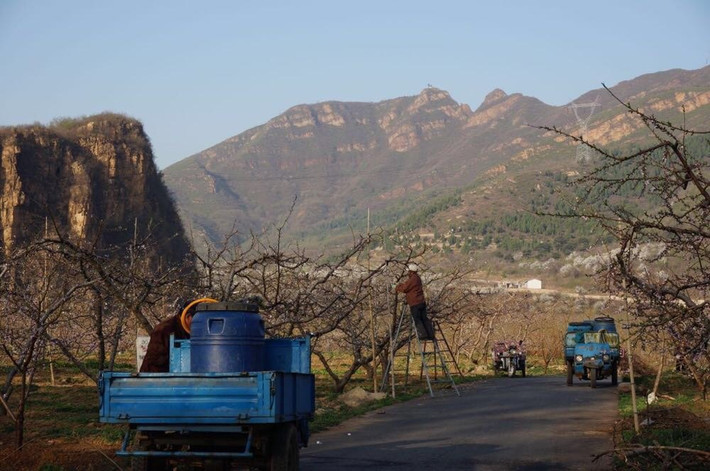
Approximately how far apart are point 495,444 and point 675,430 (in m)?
2.56

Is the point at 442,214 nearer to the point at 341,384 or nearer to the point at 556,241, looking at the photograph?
the point at 556,241

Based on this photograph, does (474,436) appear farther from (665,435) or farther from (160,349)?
(160,349)

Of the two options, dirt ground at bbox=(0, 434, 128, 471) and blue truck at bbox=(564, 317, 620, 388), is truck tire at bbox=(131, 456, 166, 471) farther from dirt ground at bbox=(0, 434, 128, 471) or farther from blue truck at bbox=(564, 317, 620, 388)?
blue truck at bbox=(564, 317, 620, 388)

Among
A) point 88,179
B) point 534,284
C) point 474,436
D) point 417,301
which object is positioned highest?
point 88,179

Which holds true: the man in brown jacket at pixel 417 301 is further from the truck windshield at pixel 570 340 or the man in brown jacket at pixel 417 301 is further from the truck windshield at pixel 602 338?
the truck windshield at pixel 570 340

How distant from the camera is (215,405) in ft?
33.1

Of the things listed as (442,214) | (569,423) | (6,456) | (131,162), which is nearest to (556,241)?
(442,214)

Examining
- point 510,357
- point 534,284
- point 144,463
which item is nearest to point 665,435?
point 144,463

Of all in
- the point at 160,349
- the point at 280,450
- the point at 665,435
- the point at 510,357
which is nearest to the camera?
the point at 280,450

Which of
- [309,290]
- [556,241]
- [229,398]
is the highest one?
[556,241]

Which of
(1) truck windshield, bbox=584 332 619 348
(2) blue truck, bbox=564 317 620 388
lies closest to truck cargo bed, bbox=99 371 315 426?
(2) blue truck, bbox=564 317 620 388

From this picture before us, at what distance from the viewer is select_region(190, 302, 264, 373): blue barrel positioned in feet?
36.3

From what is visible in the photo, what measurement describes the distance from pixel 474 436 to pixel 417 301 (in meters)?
7.97

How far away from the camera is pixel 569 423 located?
18.5 metres
